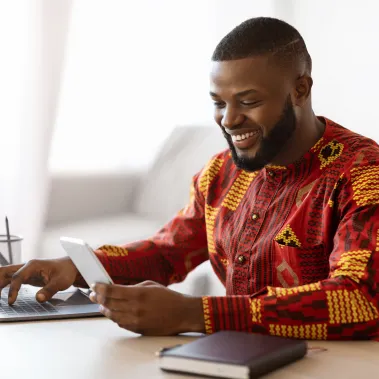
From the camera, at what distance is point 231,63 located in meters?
1.92

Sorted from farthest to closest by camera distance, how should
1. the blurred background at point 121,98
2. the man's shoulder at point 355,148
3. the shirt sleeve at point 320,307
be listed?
the blurred background at point 121,98 → the man's shoulder at point 355,148 → the shirt sleeve at point 320,307

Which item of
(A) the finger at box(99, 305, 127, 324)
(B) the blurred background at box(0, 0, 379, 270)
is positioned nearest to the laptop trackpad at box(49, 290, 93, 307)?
(A) the finger at box(99, 305, 127, 324)

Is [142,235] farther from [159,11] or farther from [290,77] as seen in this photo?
[290,77]

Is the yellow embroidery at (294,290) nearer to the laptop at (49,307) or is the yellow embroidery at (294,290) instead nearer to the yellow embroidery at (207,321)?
the yellow embroidery at (207,321)

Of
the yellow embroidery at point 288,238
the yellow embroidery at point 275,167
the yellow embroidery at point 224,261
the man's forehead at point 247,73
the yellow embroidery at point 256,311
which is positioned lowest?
the yellow embroidery at point 224,261

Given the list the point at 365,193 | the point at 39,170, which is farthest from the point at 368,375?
the point at 39,170

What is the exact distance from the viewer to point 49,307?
197cm

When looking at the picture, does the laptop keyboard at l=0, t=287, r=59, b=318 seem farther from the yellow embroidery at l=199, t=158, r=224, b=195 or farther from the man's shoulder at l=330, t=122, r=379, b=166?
the man's shoulder at l=330, t=122, r=379, b=166

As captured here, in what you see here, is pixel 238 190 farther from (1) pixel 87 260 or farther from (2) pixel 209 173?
(1) pixel 87 260

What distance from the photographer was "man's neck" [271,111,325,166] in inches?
79.0

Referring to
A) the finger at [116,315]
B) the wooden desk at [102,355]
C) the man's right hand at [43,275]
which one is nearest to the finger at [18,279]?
the man's right hand at [43,275]

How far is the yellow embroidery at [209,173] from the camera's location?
7.42 feet

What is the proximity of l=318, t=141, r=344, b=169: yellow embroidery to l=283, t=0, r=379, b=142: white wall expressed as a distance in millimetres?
1136

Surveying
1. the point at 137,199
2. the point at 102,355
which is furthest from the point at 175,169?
the point at 102,355
